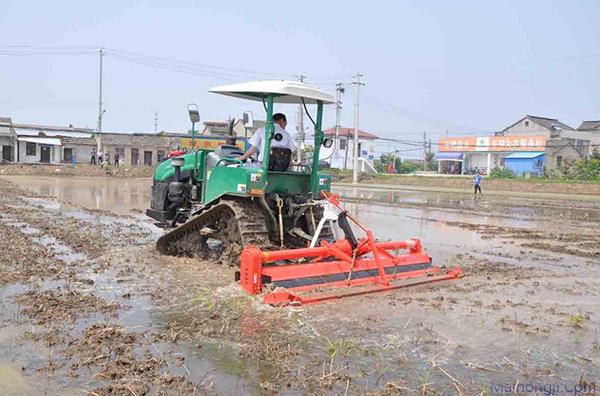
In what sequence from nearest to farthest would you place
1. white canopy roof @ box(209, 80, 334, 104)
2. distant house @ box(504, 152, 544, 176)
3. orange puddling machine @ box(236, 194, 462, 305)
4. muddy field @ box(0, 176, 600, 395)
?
muddy field @ box(0, 176, 600, 395) < orange puddling machine @ box(236, 194, 462, 305) < white canopy roof @ box(209, 80, 334, 104) < distant house @ box(504, 152, 544, 176)

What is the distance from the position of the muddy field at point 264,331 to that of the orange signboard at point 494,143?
4761 cm

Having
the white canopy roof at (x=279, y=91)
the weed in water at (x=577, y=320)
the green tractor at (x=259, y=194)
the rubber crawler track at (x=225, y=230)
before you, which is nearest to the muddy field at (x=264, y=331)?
the weed in water at (x=577, y=320)

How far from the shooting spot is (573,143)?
2153 inches

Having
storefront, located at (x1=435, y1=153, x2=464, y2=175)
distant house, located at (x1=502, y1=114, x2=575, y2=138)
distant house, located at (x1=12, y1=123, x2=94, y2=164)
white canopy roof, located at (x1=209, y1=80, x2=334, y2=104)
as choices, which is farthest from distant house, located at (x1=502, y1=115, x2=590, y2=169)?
white canopy roof, located at (x1=209, y1=80, x2=334, y2=104)

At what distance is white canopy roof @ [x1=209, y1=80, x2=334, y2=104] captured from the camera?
714 cm

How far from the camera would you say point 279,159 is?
7.56 meters

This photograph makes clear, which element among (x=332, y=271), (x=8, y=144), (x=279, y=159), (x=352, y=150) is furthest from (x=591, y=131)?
(x=332, y=271)

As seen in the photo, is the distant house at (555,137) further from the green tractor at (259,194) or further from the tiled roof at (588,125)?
the green tractor at (259,194)

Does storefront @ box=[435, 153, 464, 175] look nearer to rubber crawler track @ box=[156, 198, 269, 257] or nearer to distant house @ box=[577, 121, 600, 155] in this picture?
distant house @ box=[577, 121, 600, 155]

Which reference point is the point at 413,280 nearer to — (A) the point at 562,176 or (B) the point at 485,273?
(B) the point at 485,273

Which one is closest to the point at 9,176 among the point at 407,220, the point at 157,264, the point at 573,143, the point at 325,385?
the point at 407,220

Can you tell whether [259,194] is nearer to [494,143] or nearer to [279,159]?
[279,159]

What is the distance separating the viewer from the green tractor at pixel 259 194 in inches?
287

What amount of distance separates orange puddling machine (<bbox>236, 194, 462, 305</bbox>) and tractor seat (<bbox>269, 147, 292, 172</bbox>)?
0.70m
